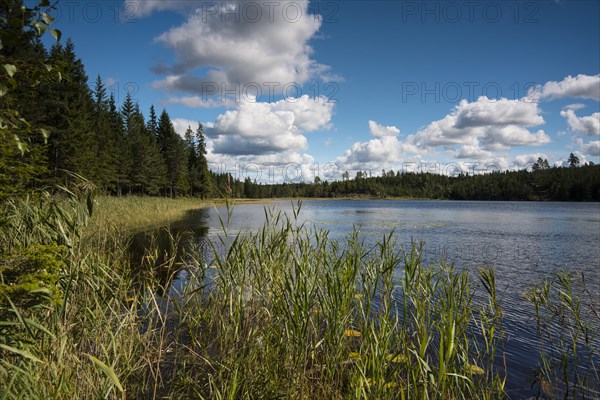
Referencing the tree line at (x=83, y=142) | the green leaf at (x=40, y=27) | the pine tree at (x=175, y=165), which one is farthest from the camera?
the pine tree at (x=175, y=165)

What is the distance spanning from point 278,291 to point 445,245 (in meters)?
15.7

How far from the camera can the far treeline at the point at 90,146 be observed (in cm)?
272

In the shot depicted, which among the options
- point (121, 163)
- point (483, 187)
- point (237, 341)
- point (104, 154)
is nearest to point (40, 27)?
point (237, 341)

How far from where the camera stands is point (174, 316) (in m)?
6.69

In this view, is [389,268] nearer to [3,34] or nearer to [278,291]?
[278,291]

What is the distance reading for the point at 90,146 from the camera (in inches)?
1426

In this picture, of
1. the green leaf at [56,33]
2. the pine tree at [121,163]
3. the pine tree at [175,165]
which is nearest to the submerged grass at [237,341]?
the green leaf at [56,33]

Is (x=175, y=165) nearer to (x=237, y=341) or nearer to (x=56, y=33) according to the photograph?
(x=237, y=341)

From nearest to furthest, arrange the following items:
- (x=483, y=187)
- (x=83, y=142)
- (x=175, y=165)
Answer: (x=83, y=142)
(x=175, y=165)
(x=483, y=187)

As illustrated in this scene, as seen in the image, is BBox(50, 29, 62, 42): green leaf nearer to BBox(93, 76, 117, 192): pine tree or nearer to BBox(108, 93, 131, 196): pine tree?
BBox(93, 76, 117, 192): pine tree

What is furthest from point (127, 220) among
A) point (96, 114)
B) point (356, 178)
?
point (356, 178)

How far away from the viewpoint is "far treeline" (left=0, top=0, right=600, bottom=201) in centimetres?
272

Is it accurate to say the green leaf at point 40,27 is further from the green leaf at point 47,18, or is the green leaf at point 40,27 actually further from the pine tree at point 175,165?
the pine tree at point 175,165

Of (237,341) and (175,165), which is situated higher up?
(175,165)
